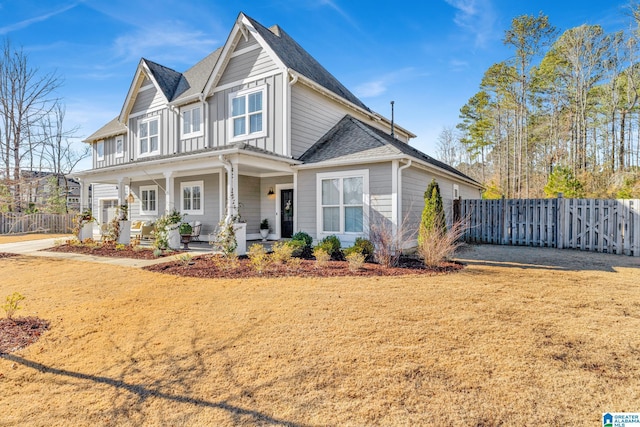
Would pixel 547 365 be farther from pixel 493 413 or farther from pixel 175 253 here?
pixel 175 253

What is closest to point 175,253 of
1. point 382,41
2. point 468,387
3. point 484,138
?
point 468,387

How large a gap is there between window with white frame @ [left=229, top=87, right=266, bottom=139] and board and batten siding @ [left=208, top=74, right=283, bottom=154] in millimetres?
171

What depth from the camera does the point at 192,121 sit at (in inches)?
568

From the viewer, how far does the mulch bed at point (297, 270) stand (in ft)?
23.7

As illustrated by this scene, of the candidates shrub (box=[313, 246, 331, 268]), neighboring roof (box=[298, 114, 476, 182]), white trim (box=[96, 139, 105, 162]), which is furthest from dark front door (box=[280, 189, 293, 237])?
white trim (box=[96, 139, 105, 162])

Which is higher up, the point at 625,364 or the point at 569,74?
the point at 569,74

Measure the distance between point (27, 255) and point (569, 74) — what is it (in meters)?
29.1

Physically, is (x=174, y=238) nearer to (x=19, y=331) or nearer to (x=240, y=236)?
(x=240, y=236)

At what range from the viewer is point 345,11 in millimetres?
11445

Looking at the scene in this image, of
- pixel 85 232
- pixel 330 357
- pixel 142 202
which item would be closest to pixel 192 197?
pixel 142 202

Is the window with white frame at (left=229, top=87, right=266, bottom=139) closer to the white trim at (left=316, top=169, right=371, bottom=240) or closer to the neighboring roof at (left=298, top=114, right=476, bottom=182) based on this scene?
the neighboring roof at (left=298, top=114, right=476, bottom=182)

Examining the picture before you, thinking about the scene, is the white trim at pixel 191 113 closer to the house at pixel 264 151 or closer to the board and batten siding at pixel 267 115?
the house at pixel 264 151

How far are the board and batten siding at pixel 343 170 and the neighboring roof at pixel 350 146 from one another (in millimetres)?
340

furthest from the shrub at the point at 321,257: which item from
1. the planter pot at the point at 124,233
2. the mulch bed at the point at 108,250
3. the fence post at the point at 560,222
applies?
the fence post at the point at 560,222
